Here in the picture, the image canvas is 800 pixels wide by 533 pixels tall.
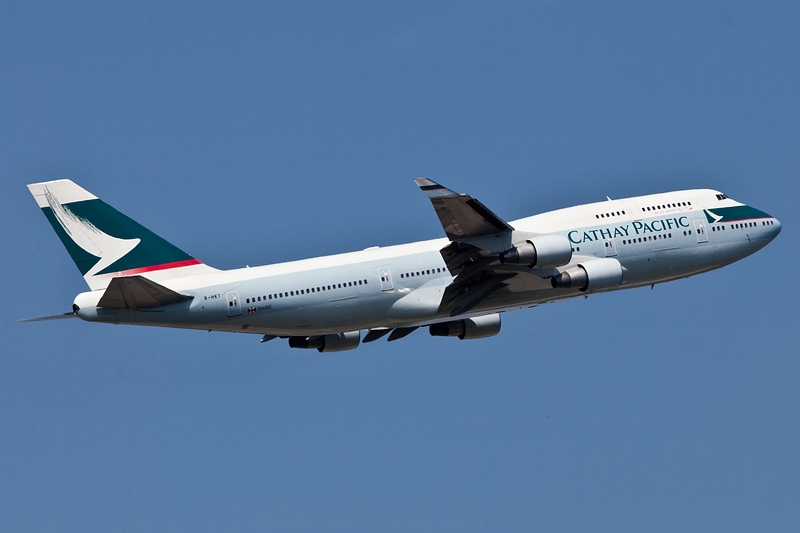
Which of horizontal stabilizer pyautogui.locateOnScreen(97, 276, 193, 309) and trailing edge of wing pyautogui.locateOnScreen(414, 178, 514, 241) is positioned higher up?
trailing edge of wing pyautogui.locateOnScreen(414, 178, 514, 241)

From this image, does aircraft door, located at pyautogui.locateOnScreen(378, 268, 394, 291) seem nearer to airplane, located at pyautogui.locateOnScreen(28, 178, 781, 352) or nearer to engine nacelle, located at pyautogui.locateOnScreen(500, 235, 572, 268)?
airplane, located at pyautogui.locateOnScreen(28, 178, 781, 352)

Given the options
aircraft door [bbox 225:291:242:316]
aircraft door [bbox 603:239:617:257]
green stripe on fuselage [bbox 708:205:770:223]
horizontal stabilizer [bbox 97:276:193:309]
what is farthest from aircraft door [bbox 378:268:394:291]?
green stripe on fuselage [bbox 708:205:770:223]

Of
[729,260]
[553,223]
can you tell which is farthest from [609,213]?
[729,260]

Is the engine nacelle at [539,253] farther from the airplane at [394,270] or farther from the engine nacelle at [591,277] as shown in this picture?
the engine nacelle at [591,277]

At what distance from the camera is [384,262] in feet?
159

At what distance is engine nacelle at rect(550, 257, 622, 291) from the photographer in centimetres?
4881

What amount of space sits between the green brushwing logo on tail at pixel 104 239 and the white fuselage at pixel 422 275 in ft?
3.86

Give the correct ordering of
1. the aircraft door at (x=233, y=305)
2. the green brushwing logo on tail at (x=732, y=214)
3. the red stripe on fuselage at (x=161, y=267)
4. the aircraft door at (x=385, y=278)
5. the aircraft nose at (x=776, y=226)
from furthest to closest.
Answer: the aircraft nose at (x=776, y=226) → the green brushwing logo on tail at (x=732, y=214) → the aircraft door at (x=385, y=278) → the red stripe on fuselage at (x=161, y=267) → the aircraft door at (x=233, y=305)

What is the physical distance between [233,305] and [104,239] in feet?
20.6

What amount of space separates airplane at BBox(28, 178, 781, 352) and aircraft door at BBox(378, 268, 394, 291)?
0.04m

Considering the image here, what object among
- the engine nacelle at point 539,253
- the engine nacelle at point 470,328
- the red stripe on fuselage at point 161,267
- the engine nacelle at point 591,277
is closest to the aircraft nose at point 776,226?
the engine nacelle at point 591,277

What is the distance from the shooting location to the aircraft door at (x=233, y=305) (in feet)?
152

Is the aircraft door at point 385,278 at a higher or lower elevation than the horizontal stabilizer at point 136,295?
higher

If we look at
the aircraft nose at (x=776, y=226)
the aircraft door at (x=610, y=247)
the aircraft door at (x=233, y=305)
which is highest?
the aircraft nose at (x=776, y=226)
